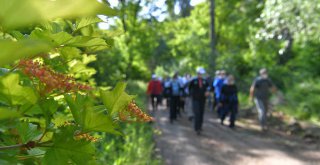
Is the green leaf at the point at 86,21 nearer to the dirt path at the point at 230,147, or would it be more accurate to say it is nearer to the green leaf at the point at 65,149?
the green leaf at the point at 65,149

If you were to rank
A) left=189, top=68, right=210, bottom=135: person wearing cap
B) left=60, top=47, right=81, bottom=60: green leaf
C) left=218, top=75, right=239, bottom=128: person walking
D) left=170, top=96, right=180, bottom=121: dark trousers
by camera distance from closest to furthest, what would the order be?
1. left=60, top=47, right=81, bottom=60: green leaf
2. left=189, top=68, right=210, bottom=135: person wearing cap
3. left=218, top=75, right=239, bottom=128: person walking
4. left=170, top=96, right=180, bottom=121: dark trousers

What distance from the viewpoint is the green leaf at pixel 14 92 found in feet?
2.52

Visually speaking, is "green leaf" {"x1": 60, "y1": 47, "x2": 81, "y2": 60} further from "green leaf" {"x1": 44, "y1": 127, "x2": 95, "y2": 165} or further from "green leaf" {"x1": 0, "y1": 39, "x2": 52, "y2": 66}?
"green leaf" {"x1": 0, "y1": 39, "x2": 52, "y2": 66}

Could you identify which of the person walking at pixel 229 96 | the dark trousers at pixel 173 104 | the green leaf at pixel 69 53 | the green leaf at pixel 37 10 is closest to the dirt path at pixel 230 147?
the person walking at pixel 229 96

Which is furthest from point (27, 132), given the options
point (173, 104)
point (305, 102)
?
point (305, 102)

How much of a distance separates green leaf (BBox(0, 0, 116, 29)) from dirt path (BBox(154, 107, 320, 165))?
29.3 ft

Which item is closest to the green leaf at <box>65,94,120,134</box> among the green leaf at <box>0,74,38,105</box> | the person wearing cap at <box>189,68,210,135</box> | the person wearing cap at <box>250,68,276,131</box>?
the green leaf at <box>0,74,38,105</box>

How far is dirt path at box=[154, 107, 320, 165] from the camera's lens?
10156 millimetres

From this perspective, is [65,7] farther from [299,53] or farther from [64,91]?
[299,53]

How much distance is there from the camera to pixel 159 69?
39.9 m

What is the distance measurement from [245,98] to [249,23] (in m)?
6.71

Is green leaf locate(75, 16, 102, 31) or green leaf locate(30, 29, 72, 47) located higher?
green leaf locate(75, 16, 102, 31)

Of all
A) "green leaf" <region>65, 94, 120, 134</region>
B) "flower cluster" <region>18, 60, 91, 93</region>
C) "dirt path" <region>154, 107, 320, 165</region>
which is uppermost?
"flower cluster" <region>18, 60, 91, 93</region>

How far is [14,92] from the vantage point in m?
0.80
